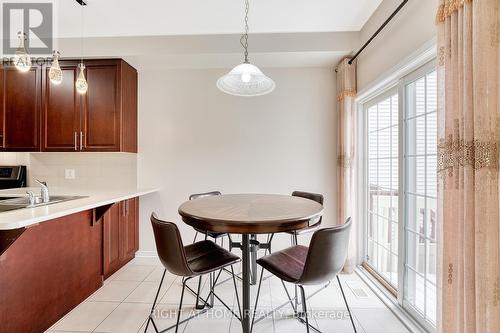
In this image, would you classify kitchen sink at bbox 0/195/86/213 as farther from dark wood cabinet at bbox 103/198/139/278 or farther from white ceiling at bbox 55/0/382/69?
white ceiling at bbox 55/0/382/69

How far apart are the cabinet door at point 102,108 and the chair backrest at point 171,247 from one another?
6.03 ft

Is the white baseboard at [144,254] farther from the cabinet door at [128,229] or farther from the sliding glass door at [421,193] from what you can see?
the sliding glass door at [421,193]

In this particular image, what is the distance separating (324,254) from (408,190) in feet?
3.76

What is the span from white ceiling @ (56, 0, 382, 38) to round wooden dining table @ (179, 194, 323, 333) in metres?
1.85

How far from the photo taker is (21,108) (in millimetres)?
2895

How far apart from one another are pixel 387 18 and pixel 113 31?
281 cm

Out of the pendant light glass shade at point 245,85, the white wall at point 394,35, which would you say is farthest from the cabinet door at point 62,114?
the white wall at point 394,35

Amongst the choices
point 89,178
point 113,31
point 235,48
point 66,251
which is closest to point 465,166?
point 235,48

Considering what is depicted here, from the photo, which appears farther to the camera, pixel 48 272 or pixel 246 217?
pixel 48 272

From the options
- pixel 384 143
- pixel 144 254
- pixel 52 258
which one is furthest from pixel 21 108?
pixel 384 143

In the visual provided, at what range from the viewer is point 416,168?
194 cm

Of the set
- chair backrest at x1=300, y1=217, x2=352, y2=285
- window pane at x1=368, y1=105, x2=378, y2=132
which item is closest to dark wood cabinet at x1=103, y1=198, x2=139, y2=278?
chair backrest at x1=300, y1=217, x2=352, y2=285

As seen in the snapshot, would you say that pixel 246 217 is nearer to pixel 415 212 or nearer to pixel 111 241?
pixel 415 212

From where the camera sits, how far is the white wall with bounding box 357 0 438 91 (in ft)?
5.47
